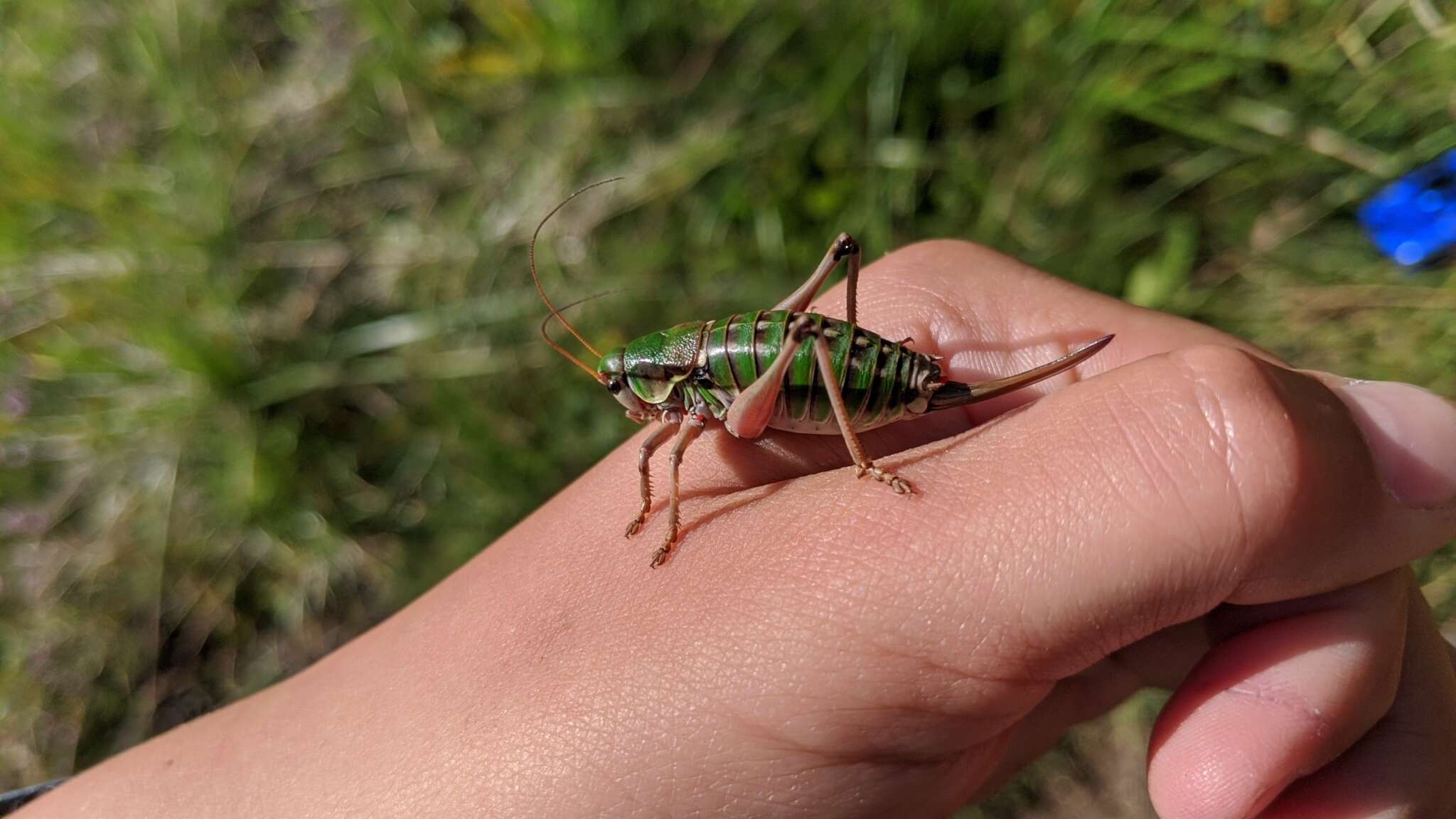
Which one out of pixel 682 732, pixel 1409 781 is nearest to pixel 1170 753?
pixel 1409 781

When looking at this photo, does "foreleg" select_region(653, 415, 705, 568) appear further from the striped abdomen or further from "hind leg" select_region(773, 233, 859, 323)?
"hind leg" select_region(773, 233, 859, 323)

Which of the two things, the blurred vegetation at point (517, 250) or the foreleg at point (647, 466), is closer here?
the foreleg at point (647, 466)

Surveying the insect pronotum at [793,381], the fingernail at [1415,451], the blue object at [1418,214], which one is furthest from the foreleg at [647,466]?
the blue object at [1418,214]

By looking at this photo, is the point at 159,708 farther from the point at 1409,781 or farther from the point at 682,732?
the point at 1409,781

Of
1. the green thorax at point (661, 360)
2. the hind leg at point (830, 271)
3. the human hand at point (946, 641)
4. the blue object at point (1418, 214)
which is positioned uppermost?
the blue object at point (1418, 214)

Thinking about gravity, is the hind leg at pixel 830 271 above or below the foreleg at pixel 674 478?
above

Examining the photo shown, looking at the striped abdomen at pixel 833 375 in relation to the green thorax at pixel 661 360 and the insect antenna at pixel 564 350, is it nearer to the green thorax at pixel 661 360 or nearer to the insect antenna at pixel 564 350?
the green thorax at pixel 661 360

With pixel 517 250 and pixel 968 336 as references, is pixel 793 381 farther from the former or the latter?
pixel 517 250
